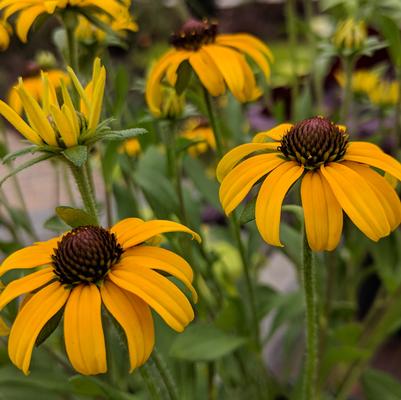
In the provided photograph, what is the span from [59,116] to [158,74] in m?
0.18

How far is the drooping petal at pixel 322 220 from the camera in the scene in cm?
37

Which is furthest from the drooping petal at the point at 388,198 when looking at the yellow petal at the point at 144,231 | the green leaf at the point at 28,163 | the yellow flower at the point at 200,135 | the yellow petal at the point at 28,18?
the yellow flower at the point at 200,135

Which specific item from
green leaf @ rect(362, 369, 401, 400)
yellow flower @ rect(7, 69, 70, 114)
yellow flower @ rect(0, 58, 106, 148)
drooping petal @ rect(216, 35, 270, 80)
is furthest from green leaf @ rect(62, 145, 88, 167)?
green leaf @ rect(362, 369, 401, 400)

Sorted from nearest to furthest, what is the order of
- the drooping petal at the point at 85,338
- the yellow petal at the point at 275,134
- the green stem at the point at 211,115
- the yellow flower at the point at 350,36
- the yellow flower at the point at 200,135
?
the drooping petal at the point at 85,338
the yellow petal at the point at 275,134
the green stem at the point at 211,115
the yellow flower at the point at 350,36
the yellow flower at the point at 200,135

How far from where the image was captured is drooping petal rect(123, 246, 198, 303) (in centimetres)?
38

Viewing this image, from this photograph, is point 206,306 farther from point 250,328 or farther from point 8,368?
point 8,368

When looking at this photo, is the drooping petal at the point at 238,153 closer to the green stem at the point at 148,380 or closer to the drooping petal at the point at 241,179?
the drooping petal at the point at 241,179

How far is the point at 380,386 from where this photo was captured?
0.78 m

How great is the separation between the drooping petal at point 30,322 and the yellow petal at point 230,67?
9.7 inches

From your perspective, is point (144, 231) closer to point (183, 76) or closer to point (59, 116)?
point (59, 116)

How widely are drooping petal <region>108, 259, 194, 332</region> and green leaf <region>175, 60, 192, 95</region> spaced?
225mm

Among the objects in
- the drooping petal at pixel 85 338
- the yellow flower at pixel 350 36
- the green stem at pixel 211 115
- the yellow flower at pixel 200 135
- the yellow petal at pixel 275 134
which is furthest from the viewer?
the yellow flower at pixel 200 135

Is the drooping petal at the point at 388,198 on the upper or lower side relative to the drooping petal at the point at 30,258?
upper

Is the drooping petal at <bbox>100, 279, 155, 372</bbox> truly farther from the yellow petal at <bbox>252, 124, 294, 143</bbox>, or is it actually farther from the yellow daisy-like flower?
the yellow petal at <bbox>252, 124, 294, 143</bbox>
